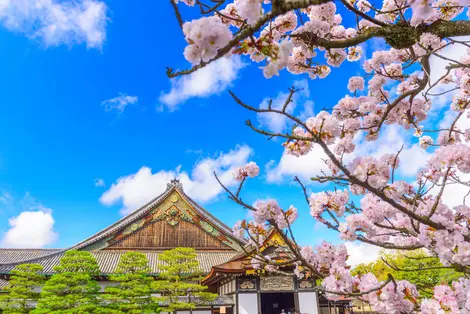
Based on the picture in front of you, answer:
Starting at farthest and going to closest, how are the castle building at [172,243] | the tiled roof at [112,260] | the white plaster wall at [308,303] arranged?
the tiled roof at [112,260] < the castle building at [172,243] < the white plaster wall at [308,303]

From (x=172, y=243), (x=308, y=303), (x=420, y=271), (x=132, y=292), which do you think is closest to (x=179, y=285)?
(x=132, y=292)

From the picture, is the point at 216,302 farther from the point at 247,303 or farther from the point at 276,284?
the point at 276,284

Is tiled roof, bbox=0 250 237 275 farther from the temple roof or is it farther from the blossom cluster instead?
the blossom cluster

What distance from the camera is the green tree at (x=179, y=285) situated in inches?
621

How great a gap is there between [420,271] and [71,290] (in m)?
15.0

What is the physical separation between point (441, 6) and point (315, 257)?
3.14m

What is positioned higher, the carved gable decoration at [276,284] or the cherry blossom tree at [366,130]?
the cherry blossom tree at [366,130]

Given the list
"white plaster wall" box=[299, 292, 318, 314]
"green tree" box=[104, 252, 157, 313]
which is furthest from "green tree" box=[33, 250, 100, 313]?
"white plaster wall" box=[299, 292, 318, 314]

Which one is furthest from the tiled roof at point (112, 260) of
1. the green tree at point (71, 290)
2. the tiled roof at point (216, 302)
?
the green tree at point (71, 290)

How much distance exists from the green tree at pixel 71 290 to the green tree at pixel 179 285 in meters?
2.96

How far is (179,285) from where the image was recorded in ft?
52.0

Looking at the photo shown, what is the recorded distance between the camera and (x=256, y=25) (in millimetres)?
1766

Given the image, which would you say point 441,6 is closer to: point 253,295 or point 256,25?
point 256,25

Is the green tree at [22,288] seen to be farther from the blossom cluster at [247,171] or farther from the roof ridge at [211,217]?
the blossom cluster at [247,171]
